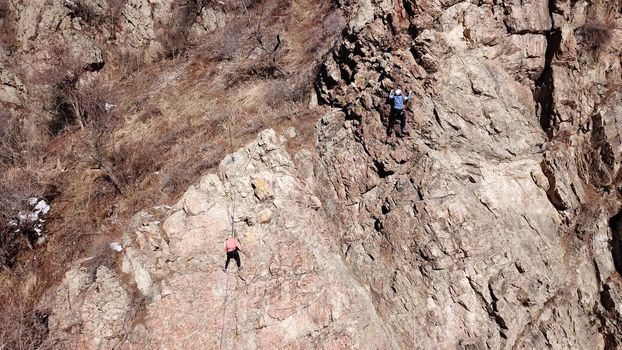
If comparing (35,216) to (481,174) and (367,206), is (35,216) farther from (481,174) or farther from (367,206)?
(481,174)

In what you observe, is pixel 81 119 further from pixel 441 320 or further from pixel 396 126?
pixel 441 320

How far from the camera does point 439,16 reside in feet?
47.2

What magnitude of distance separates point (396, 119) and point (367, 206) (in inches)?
123

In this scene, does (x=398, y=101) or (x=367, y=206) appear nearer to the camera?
(x=398, y=101)

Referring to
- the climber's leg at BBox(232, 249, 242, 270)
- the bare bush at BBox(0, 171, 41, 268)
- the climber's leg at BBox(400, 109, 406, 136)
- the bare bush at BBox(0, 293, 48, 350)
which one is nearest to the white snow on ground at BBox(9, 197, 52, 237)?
the bare bush at BBox(0, 171, 41, 268)

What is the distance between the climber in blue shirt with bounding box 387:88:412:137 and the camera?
12.9 metres

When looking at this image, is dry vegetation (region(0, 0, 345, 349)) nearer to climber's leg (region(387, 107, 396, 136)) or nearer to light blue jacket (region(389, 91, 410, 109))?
climber's leg (region(387, 107, 396, 136))

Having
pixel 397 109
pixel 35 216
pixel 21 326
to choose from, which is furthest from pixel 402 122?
pixel 21 326

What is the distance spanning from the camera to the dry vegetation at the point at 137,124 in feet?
42.7

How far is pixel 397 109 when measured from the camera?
42.7 feet

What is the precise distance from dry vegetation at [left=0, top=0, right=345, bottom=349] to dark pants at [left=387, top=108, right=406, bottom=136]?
3096 millimetres

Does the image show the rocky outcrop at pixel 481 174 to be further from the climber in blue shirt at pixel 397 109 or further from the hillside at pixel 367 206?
the climber in blue shirt at pixel 397 109

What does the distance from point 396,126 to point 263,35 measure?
11043 millimetres

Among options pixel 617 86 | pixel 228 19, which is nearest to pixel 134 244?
pixel 228 19
